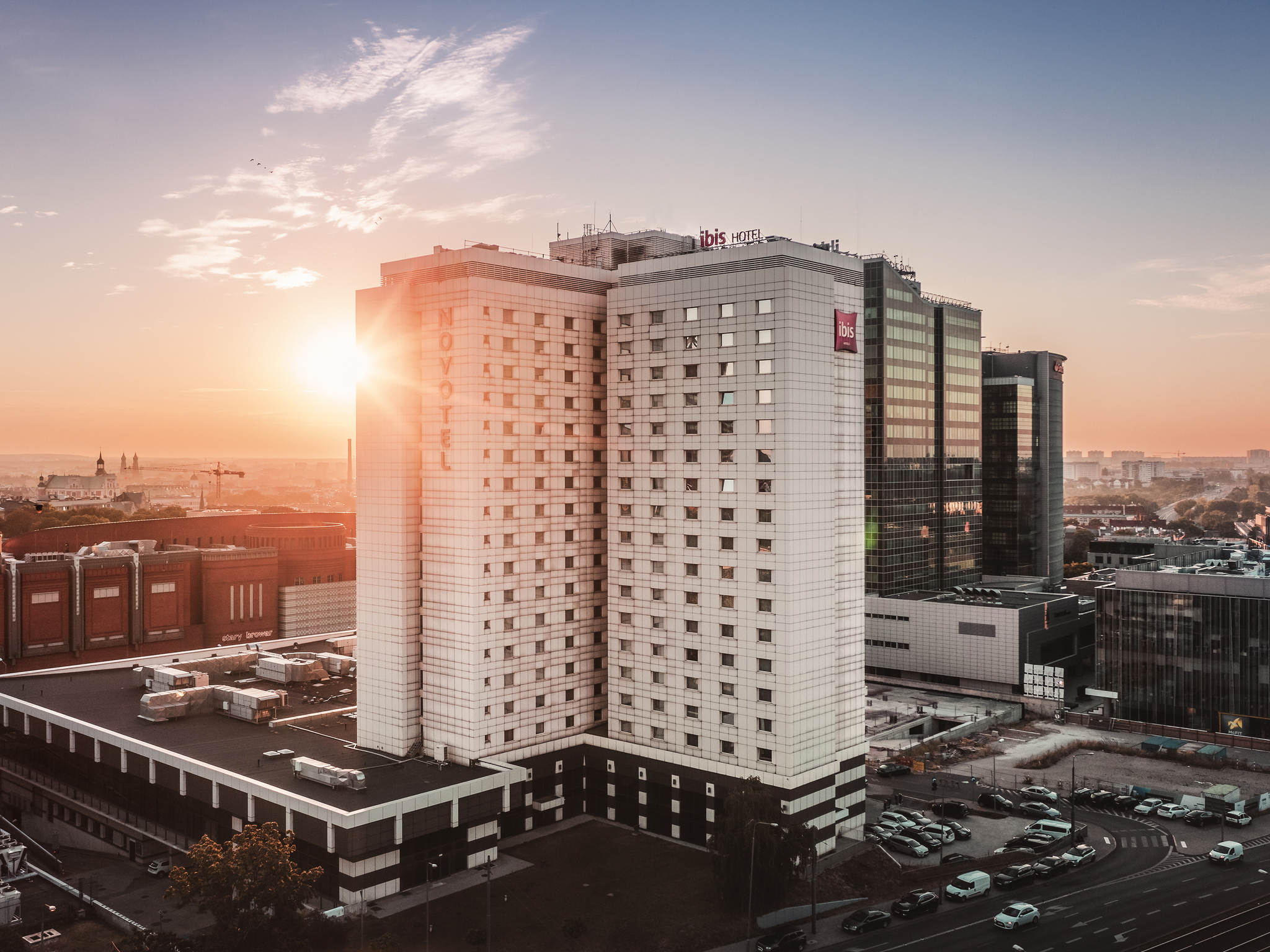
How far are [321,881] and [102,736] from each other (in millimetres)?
35328

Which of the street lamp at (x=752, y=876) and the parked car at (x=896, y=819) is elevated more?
the street lamp at (x=752, y=876)

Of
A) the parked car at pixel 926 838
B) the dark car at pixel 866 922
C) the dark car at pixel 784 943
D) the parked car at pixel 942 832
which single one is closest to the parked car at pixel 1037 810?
the parked car at pixel 942 832

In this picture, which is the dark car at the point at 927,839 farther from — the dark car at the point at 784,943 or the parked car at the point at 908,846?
the dark car at the point at 784,943

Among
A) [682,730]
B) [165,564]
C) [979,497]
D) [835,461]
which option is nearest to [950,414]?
[979,497]

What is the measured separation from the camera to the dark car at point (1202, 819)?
9375 cm

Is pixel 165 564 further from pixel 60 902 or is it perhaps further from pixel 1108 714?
pixel 1108 714

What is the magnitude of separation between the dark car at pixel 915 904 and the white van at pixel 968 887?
7.64 feet

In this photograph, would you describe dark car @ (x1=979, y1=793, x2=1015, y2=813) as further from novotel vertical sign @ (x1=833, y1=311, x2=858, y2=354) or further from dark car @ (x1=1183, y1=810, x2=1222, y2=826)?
→ novotel vertical sign @ (x1=833, y1=311, x2=858, y2=354)

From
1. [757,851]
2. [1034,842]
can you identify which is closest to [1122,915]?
[1034,842]

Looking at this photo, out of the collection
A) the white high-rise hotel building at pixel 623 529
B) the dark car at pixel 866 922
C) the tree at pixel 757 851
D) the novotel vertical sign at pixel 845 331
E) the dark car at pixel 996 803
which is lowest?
the dark car at pixel 996 803

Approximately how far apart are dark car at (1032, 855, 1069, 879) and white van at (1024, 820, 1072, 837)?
709 centimetres

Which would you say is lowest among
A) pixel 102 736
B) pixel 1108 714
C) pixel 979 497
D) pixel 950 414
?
pixel 1108 714

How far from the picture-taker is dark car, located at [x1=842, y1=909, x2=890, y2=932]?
69938 mm

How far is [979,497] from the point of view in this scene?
192 meters
